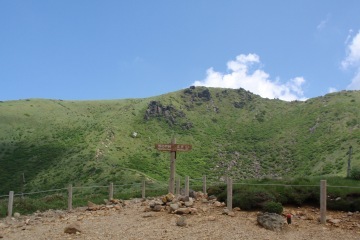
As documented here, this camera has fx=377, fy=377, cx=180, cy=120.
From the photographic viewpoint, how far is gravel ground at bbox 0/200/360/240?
11.2 m

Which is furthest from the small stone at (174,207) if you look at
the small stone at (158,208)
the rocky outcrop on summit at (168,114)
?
the rocky outcrop on summit at (168,114)

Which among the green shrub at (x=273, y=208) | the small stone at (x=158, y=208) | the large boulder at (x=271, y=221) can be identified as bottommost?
the small stone at (x=158, y=208)

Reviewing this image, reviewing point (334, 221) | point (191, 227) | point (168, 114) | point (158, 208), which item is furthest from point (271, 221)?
point (168, 114)

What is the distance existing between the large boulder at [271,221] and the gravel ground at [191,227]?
0.17m

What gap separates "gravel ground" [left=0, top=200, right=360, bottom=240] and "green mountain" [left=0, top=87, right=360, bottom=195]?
30032 mm

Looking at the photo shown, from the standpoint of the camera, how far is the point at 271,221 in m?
11.8

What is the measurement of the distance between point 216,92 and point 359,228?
9606 cm

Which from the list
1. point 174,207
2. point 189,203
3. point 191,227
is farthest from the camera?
point 189,203

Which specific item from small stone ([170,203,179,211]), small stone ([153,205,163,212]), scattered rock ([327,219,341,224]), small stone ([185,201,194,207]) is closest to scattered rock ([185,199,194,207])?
small stone ([185,201,194,207])

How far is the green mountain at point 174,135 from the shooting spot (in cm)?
5284

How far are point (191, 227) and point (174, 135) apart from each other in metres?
47.5

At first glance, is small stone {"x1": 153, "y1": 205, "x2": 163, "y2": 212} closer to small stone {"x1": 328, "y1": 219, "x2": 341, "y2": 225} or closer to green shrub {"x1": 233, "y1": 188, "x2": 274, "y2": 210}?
green shrub {"x1": 233, "y1": 188, "x2": 274, "y2": 210}

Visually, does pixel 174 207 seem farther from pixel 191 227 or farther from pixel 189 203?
pixel 191 227

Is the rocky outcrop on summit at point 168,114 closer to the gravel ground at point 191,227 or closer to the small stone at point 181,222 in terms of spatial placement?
the gravel ground at point 191,227
